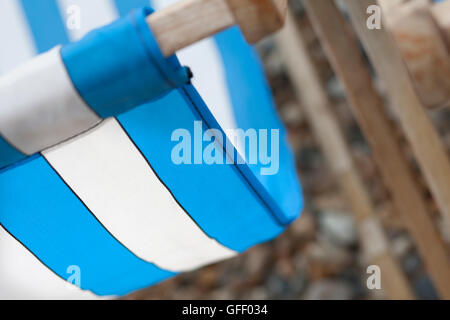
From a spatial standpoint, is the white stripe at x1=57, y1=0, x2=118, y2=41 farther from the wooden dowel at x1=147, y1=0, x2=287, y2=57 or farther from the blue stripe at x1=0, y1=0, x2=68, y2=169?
the wooden dowel at x1=147, y1=0, x2=287, y2=57

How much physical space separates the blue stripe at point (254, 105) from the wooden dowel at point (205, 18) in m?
0.29

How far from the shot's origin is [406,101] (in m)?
0.77

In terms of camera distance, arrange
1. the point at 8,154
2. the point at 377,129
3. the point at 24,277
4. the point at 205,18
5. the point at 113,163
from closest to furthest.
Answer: the point at 205,18 → the point at 8,154 → the point at 113,163 → the point at 24,277 → the point at 377,129

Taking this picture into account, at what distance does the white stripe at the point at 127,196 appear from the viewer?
2.38ft

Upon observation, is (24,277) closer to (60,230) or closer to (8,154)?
(60,230)

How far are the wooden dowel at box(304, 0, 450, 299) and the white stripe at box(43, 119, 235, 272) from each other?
31 cm

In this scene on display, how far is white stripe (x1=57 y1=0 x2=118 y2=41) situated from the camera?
866 millimetres

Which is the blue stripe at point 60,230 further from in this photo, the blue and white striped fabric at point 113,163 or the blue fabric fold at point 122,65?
the blue fabric fold at point 122,65

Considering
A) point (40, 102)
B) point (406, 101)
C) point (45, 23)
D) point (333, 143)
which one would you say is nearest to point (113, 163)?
point (40, 102)

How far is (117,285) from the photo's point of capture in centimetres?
96

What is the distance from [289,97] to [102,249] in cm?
134

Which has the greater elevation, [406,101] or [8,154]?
[8,154]

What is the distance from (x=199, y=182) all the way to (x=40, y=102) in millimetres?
259

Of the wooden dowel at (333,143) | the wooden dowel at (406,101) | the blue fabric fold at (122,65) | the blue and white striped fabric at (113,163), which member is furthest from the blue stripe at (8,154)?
the wooden dowel at (333,143)
